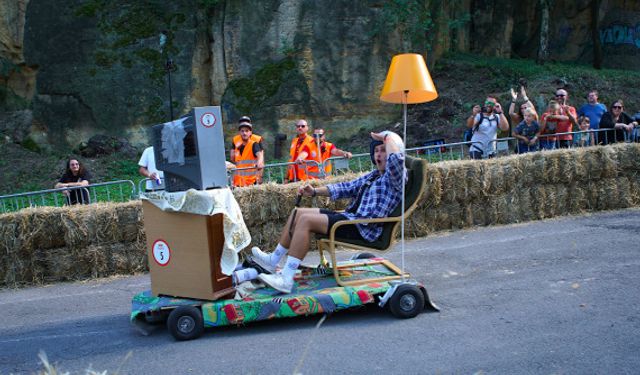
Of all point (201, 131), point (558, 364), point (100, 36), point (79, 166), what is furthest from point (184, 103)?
point (558, 364)

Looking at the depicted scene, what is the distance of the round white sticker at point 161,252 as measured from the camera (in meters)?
6.00

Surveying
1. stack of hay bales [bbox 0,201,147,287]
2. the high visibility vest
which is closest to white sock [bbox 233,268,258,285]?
stack of hay bales [bbox 0,201,147,287]

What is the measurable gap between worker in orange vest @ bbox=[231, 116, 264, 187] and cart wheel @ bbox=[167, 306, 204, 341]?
455cm

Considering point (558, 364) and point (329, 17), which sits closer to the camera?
point (558, 364)

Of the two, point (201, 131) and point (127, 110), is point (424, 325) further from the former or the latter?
point (127, 110)

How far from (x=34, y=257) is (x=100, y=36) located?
503 inches

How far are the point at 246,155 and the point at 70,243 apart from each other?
3.06m

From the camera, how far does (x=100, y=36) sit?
1959cm

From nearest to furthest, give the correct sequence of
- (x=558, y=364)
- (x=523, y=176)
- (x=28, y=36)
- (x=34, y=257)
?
(x=558, y=364), (x=34, y=257), (x=523, y=176), (x=28, y=36)

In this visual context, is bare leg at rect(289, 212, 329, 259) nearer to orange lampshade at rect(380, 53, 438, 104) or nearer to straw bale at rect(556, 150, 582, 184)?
orange lampshade at rect(380, 53, 438, 104)

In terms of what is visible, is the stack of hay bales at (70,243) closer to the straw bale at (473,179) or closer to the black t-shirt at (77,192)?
the black t-shirt at (77,192)

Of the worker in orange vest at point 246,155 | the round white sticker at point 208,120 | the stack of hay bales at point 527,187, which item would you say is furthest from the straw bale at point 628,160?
the round white sticker at point 208,120

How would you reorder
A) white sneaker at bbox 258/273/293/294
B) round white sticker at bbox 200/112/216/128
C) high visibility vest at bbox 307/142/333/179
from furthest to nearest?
high visibility vest at bbox 307/142/333/179 < white sneaker at bbox 258/273/293/294 < round white sticker at bbox 200/112/216/128

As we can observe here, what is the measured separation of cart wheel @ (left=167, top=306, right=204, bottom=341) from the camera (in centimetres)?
562
